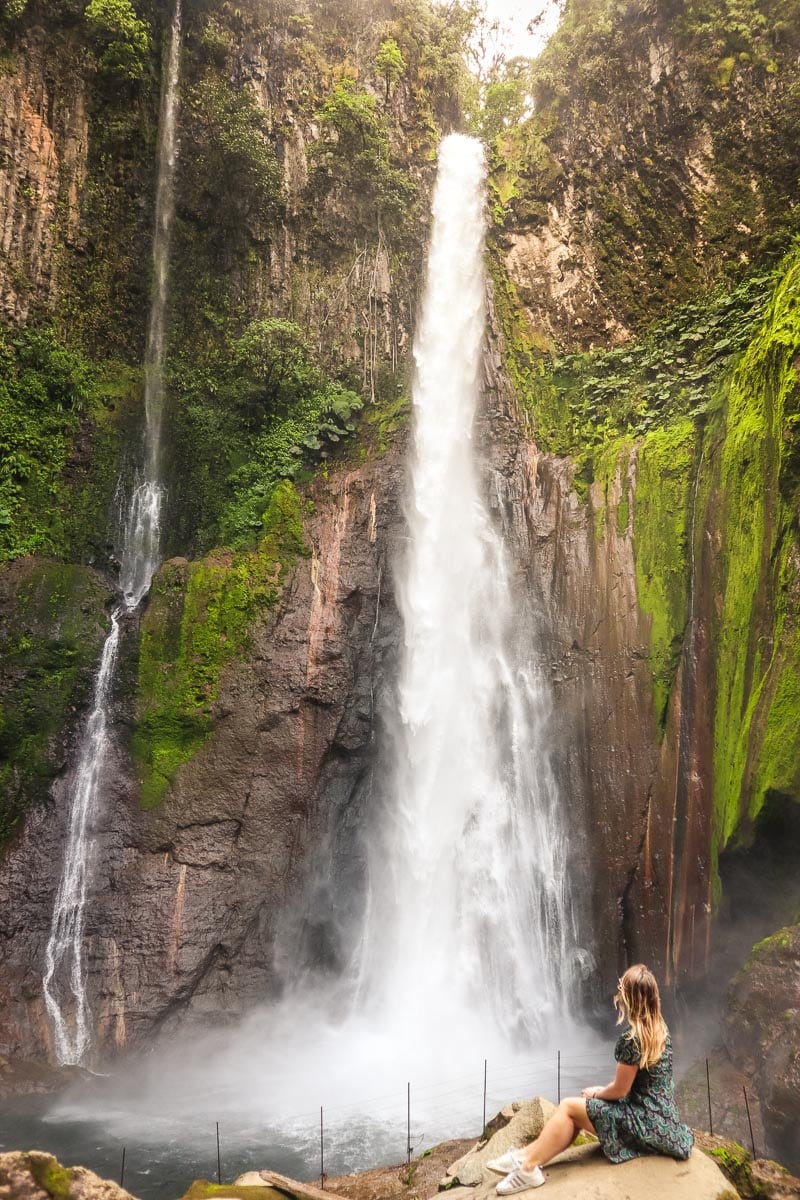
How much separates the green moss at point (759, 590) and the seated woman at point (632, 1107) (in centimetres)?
487

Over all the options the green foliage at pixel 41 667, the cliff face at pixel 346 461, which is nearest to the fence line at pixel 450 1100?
the cliff face at pixel 346 461

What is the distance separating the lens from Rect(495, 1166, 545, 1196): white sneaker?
3.88 metres

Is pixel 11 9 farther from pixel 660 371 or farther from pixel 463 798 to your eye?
pixel 463 798

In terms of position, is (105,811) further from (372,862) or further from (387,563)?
(387,563)

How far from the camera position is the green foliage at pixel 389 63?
17781mm

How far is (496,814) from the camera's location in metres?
11.9

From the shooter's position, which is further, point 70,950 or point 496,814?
point 496,814

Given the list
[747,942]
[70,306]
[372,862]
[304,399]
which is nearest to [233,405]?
[304,399]

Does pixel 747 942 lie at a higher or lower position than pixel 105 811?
lower

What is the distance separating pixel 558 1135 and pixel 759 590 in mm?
6837

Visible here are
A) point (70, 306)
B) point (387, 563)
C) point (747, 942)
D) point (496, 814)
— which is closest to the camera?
point (747, 942)

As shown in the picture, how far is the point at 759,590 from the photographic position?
917cm

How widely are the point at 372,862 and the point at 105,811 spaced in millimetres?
4205

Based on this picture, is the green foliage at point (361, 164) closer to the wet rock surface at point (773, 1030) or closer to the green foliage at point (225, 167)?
the green foliage at point (225, 167)
